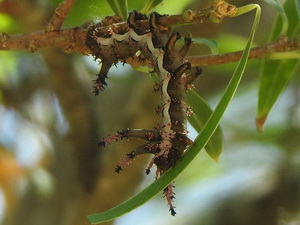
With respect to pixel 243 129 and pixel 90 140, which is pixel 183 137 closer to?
pixel 90 140

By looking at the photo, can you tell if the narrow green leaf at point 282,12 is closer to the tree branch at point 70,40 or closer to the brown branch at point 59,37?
the tree branch at point 70,40

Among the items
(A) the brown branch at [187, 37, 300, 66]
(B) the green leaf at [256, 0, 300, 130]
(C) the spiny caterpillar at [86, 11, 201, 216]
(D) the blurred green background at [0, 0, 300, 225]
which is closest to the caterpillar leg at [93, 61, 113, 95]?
(C) the spiny caterpillar at [86, 11, 201, 216]

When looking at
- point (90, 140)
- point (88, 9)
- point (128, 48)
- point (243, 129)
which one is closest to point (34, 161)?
point (90, 140)

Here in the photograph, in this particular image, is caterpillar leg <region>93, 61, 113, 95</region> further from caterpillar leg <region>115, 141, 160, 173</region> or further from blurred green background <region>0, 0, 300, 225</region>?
blurred green background <region>0, 0, 300, 225</region>

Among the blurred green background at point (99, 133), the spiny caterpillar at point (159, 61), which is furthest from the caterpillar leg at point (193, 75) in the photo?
the blurred green background at point (99, 133)

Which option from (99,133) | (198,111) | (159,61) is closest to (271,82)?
(198,111)

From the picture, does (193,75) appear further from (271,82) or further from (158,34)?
(271,82)

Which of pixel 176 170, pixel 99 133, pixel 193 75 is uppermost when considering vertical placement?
pixel 99 133

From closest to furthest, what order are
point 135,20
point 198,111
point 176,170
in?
point 176,170 < point 135,20 < point 198,111
